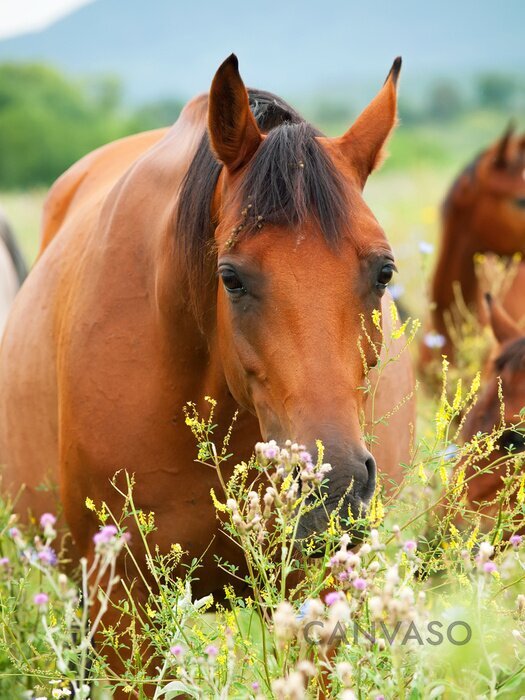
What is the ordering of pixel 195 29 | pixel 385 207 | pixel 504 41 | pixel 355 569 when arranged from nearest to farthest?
pixel 355 569 < pixel 385 207 < pixel 504 41 < pixel 195 29

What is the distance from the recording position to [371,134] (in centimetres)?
268

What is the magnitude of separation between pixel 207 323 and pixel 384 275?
0.56 metres

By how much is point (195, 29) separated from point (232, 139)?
138853mm

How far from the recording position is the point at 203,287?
266cm

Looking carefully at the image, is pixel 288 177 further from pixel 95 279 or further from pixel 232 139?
pixel 95 279

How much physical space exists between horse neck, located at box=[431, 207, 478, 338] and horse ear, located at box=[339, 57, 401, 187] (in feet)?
16.0

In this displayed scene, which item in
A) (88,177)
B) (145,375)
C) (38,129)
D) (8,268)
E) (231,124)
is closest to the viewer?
(231,124)

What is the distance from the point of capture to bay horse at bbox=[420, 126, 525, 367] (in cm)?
764

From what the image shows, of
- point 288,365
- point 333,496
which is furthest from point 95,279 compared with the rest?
point 333,496

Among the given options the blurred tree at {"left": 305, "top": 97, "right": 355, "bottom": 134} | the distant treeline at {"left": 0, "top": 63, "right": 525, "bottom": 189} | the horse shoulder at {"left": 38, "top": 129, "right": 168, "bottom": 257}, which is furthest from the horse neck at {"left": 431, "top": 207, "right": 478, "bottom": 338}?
the blurred tree at {"left": 305, "top": 97, "right": 355, "bottom": 134}

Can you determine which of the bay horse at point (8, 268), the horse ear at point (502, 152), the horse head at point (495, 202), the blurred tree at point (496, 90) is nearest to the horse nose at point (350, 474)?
the bay horse at point (8, 268)

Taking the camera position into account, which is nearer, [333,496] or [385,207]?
[333,496]

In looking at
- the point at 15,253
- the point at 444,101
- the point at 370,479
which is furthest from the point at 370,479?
the point at 444,101

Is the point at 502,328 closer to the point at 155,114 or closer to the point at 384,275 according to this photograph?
the point at 384,275
